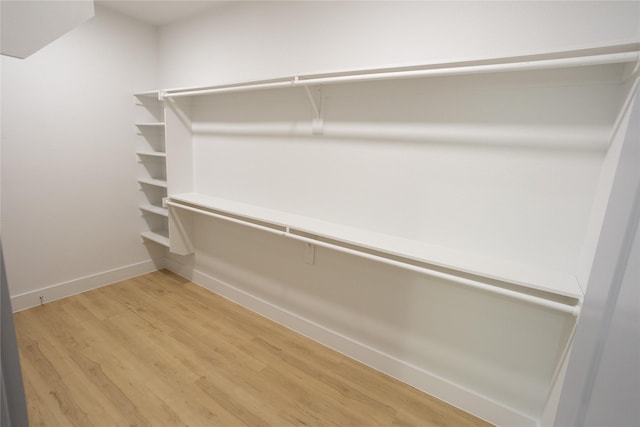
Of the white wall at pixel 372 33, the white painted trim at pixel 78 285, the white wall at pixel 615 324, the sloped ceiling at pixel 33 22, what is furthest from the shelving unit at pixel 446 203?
the white painted trim at pixel 78 285

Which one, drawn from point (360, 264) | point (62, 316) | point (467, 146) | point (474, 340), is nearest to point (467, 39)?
point (467, 146)

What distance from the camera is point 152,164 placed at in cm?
315

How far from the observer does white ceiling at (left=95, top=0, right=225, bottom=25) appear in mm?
2434

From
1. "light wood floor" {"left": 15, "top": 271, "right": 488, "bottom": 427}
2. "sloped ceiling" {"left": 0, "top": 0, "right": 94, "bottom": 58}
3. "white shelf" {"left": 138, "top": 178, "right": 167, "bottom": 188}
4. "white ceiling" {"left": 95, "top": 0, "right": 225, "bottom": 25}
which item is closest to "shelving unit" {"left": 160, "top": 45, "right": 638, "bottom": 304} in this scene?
"white shelf" {"left": 138, "top": 178, "right": 167, "bottom": 188}

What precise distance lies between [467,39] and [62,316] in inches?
131

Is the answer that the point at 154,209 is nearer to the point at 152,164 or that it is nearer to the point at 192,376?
the point at 152,164

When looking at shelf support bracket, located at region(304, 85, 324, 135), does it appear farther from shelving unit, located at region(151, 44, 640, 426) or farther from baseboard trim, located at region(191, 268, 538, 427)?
baseboard trim, located at region(191, 268, 538, 427)

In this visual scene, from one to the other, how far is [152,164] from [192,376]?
2.20 meters

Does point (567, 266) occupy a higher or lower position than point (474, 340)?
higher

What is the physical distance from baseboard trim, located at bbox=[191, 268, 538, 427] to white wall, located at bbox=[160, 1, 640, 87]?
1.68 meters

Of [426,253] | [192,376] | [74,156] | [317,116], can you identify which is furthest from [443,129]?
[74,156]

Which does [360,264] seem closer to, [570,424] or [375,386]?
[375,386]

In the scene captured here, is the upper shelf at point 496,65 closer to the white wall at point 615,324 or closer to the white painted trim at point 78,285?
the white wall at point 615,324

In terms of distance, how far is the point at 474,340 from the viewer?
162 centimetres
